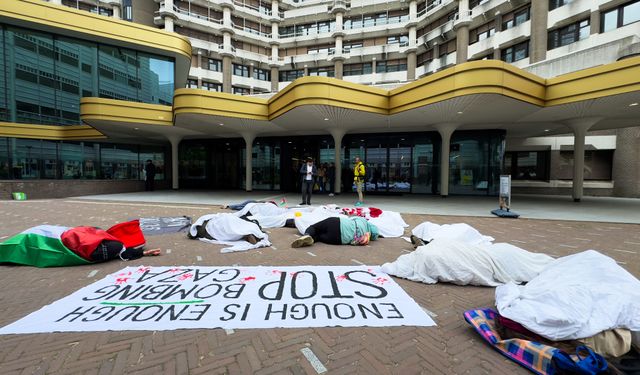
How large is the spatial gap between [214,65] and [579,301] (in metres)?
41.2

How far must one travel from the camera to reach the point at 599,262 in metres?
2.47

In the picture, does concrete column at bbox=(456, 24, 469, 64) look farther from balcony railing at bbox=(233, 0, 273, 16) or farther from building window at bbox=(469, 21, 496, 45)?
balcony railing at bbox=(233, 0, 273, 16)

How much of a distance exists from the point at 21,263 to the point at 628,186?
91.7 feet

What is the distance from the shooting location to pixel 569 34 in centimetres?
2100

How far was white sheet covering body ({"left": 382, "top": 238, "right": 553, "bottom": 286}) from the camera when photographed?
353 centimetres

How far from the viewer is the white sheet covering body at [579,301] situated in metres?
2.02

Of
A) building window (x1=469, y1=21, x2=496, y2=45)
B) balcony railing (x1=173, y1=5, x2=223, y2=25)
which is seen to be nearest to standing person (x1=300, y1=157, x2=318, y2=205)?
building window (x1=469, y1=21, x2=496, y2=45)

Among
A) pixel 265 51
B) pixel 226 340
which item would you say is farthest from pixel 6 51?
pixel 265 51

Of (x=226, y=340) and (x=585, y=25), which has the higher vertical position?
(x=585, y=25)

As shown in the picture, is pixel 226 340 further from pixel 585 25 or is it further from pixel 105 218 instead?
pixel 585 25

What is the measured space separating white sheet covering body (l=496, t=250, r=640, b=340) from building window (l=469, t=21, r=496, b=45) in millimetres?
32082

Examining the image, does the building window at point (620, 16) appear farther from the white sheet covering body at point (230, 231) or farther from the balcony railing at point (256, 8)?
the balcony railing at point (256, 8)

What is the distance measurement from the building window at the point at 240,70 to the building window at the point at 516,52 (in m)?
31.2

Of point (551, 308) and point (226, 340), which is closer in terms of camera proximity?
point (551, 308)
